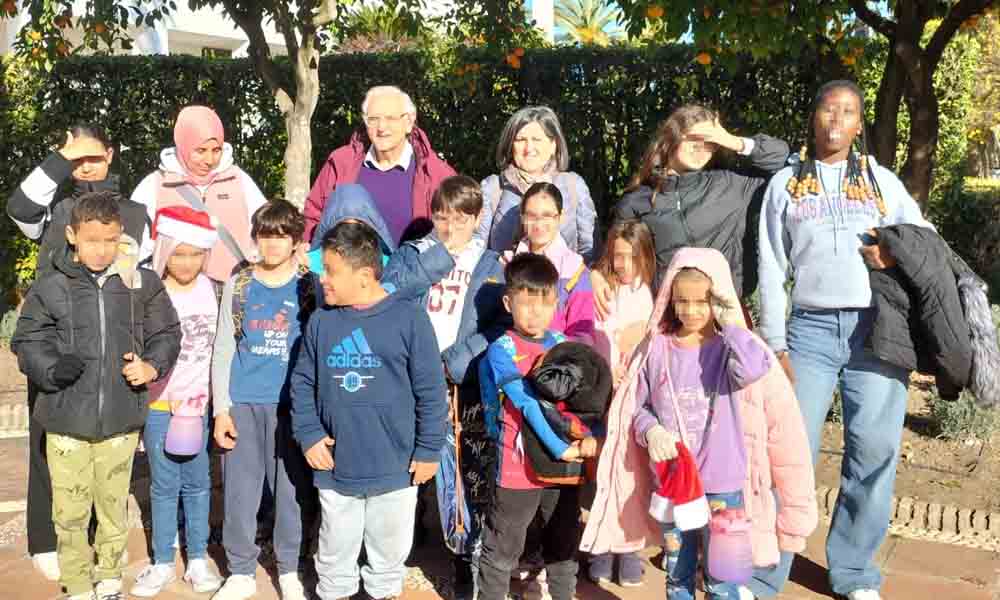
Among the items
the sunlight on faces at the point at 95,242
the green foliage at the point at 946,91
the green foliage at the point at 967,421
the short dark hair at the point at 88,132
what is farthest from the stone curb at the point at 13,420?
the green foliage at the point at 946,91

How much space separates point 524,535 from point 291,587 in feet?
3.39

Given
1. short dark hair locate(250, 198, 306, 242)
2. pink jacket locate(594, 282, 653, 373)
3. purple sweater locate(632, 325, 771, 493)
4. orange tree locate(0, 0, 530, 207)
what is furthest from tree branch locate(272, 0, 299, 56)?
purple sweater locate(632, 325, 771, 493)

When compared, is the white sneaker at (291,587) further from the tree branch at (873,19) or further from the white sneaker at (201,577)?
the tree branch at (873,19)

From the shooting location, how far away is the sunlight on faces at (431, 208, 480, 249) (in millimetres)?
3939

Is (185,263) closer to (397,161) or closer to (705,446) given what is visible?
(397,161)

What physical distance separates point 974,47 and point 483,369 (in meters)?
7.18

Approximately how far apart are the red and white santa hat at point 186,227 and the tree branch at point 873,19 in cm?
442

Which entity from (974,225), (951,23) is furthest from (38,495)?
(974,225)

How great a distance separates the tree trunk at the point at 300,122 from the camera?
7.30 meters

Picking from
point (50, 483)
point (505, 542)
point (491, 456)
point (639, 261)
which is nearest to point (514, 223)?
point (639, 261)

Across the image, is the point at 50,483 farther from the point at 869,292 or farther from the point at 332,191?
the point at 869,292

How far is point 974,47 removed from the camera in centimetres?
893

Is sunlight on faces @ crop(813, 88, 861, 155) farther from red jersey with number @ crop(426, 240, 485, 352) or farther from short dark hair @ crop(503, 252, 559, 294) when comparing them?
red jersey with number @ crop(426, 240, 485, 352)

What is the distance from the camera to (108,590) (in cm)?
396
